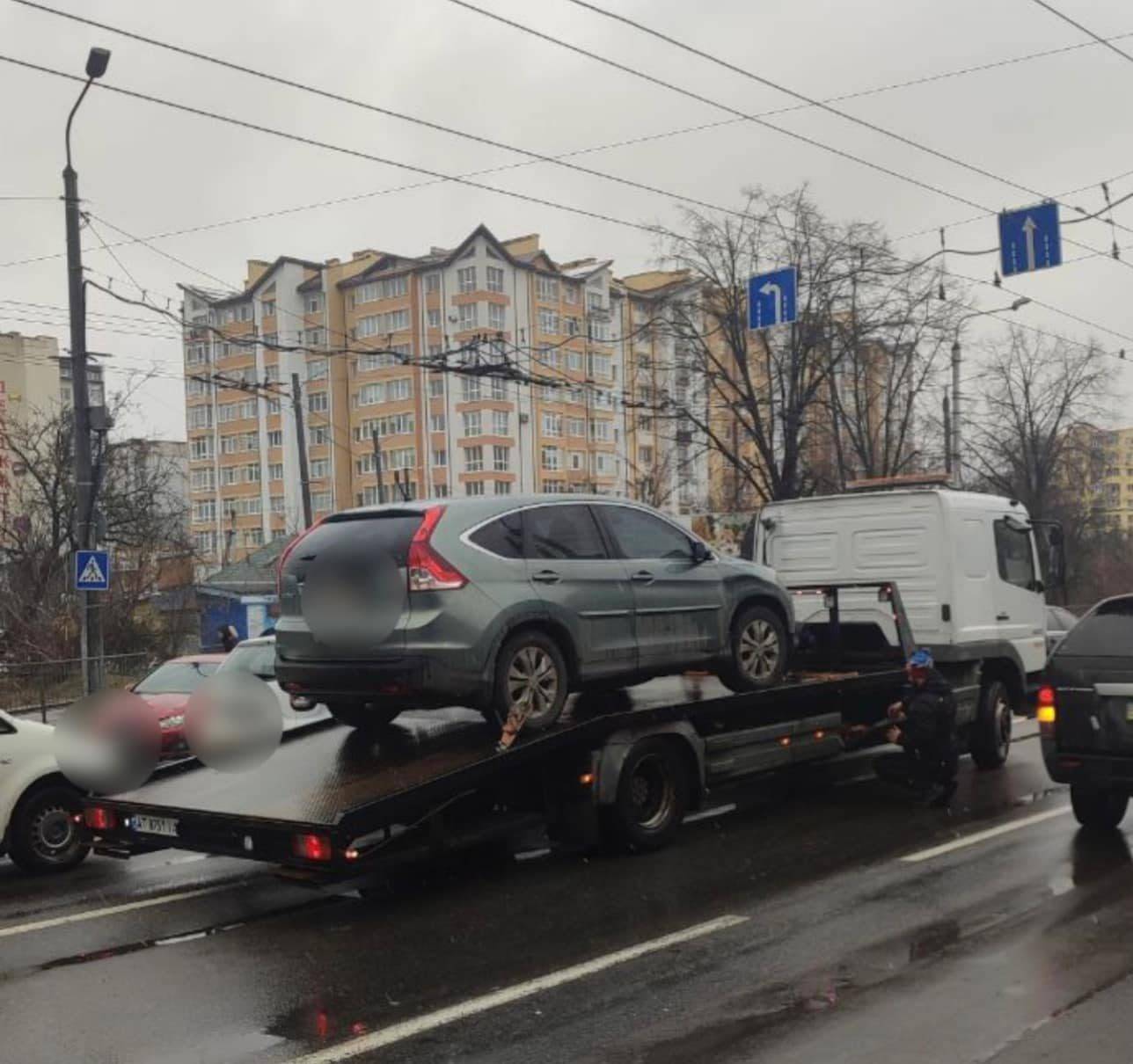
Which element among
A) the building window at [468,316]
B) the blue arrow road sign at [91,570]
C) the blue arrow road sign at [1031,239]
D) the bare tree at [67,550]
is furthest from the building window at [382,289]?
the blue arrow road sign at [1031,239]

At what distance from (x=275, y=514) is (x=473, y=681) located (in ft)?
286

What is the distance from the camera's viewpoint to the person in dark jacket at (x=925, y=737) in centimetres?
983

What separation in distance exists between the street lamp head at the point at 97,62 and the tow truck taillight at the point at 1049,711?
11695 mm

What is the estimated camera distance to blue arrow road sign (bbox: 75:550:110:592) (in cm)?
1720

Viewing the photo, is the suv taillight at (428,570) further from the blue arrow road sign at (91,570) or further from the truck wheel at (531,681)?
the blue arrow road sign at (91,570)

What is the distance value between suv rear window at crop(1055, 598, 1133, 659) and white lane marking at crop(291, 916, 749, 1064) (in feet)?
11.0

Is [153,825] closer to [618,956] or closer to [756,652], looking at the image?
[618,956]

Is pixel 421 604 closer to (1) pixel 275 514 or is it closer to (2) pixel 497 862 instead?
(2) pixel 497 862

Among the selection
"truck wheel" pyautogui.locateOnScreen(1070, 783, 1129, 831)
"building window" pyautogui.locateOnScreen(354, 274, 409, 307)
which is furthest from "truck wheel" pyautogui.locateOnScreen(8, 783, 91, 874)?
"building window" pyautogui.locateOnScreen(354, 274, 409, 307)

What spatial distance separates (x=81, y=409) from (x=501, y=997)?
1443cm

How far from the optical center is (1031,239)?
56.0 ft

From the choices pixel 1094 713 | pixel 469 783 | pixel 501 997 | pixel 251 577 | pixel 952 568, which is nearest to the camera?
pixel 501 997

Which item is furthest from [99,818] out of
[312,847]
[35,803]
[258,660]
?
[258,660]

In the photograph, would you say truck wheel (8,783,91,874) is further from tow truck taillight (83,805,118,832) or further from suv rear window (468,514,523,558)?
suv rear window (468,514,523,558)
